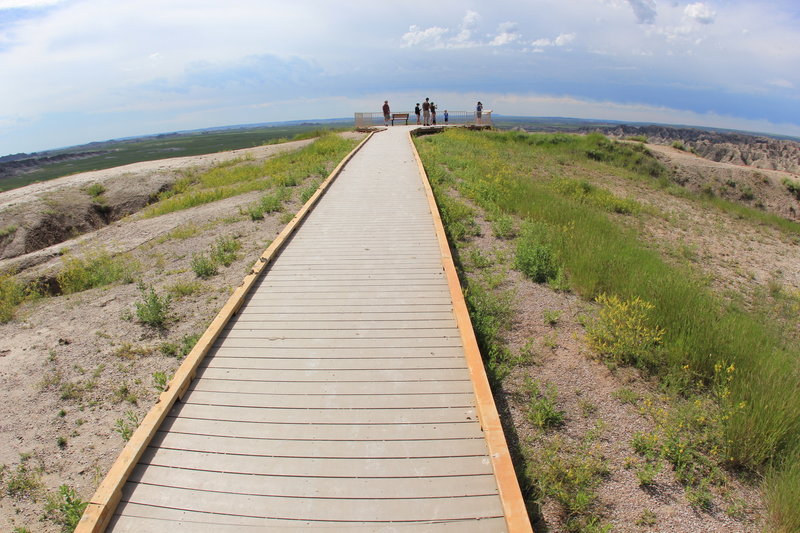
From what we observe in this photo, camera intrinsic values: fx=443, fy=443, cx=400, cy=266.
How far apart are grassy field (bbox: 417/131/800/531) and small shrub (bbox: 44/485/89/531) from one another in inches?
164

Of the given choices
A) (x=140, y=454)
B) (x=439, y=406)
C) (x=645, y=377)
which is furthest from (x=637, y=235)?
(x=140, y=454)

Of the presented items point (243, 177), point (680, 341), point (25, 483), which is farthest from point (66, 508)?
point (243, 177)

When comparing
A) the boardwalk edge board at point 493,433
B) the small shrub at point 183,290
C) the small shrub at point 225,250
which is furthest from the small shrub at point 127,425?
the small shrub at point 225,250

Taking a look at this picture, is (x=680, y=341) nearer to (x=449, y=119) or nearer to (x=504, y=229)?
(x=504, y=229)

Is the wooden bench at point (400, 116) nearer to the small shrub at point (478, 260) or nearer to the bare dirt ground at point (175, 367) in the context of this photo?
the bare dirt ground at point (175, 367)

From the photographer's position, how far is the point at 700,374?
16.9 feet

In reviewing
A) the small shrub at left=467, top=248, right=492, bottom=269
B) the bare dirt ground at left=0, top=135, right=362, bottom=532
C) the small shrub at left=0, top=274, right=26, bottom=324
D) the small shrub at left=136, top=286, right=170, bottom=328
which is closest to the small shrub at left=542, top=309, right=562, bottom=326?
the small shrub at left=467, top=248, right=492, bottom=269

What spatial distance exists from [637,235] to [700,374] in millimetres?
7934

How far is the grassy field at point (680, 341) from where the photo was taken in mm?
4027

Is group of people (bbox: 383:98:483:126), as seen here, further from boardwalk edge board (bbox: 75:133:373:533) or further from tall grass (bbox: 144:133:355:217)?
boardwalk edge board (bbox: 75:133:373:533)

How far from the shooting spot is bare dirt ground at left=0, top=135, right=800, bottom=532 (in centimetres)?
382

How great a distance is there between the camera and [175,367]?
227 inches

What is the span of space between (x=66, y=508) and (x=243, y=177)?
1751cm

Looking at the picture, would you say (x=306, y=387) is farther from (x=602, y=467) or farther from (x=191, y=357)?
(x=602, y=467)
